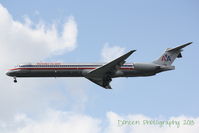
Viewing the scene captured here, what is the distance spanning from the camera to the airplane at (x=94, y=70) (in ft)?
146

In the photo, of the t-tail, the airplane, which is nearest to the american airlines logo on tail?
the t-tail

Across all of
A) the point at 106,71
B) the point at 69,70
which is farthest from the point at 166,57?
the point at 69,70

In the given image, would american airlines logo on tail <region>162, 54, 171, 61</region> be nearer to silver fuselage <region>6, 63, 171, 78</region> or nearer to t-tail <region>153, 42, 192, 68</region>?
t-tail <region>153, 42, 192, 68</region>

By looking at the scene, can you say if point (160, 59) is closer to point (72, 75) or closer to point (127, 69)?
point (127, 69)

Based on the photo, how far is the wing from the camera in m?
43.3

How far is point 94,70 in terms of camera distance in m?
44.4

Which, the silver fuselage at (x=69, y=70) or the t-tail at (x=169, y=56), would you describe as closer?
the silver fuselage at (x=69, y=70)

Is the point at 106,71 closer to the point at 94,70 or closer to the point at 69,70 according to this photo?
the point at 94,70

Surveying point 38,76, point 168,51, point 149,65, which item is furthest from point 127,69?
point 38,76

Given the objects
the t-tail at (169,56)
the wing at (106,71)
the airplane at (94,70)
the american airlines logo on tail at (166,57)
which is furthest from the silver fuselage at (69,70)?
the american airlines logo on tail at (166,57)

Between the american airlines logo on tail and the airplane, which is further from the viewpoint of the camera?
the american airlines logo on tail

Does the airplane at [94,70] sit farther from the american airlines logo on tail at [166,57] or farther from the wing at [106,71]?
the american airlines logo on tail at [166,57]

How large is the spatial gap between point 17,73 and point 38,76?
2.67 meters

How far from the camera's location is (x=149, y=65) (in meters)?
46.2
